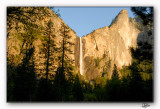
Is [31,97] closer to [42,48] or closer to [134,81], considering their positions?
[42,48]

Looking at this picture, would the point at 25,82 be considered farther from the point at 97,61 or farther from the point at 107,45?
the point at 107,45

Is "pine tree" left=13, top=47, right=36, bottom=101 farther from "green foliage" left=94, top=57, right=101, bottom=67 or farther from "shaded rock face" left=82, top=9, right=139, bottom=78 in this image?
"green foliage" left=94, top=57, right=101, bottom=67

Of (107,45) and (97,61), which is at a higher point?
(107,45)

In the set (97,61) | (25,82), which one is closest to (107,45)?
(97,61)

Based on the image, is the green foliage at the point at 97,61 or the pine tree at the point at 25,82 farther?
the green foliage at the point at 97,61

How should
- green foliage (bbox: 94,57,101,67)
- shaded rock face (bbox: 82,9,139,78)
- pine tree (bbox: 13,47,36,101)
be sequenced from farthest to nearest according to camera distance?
1. shaded rock face (bbox: 82,9,139,78)
2. green foliage (bbox: 94,57,101,67)
3. pine tree (bbox: 13,47,36,101)

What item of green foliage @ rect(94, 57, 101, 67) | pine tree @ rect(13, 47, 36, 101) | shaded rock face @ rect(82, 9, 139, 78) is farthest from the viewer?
shaded rock face @ rect(82, 9, 139, 78)

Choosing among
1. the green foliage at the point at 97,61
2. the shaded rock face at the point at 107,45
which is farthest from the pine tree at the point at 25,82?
the green foliage at the point at 97,61

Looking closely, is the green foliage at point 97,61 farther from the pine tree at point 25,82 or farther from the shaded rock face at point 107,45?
the pine tree at point 25,82

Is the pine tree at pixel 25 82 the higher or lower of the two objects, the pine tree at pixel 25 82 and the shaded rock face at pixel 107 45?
the lower

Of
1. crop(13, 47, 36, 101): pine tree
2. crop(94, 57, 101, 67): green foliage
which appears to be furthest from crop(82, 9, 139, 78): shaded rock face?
crop(13, 47, 36, 101): pine tree

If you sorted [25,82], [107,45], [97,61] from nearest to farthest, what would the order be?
[25,82], [97,61], [107,45]

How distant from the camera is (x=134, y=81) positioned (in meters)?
7.46

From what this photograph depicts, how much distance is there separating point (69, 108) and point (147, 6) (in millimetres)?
6056
